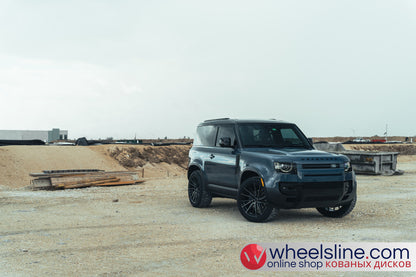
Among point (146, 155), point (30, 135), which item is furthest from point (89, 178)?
point (30, 135)

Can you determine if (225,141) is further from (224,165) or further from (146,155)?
(146,155)

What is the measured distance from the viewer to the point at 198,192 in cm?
1107

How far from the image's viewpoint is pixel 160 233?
26.6 ft

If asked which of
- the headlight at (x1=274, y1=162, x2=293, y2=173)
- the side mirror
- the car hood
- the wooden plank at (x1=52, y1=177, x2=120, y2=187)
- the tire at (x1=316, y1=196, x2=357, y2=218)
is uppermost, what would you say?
the side mirror

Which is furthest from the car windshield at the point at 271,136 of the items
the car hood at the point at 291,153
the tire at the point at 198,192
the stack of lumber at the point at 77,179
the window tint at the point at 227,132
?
the stack of lumber at the point at 77,179

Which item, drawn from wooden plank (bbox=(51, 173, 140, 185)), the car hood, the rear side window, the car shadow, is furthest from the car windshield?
wooden plank (bbox=(51, 173, 140, 185))

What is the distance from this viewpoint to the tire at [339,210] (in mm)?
9562

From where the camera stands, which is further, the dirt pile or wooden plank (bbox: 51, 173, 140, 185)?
the dirt pile

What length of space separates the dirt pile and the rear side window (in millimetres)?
22976

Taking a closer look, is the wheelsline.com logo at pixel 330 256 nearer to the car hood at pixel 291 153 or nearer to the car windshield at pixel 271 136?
the car hood at pixel 291 153

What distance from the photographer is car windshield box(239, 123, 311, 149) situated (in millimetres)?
9789

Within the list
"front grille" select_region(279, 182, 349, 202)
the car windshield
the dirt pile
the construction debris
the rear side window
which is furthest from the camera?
the dirt pile

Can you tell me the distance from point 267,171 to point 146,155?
2943cm

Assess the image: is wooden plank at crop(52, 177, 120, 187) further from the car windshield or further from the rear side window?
the car windshield
